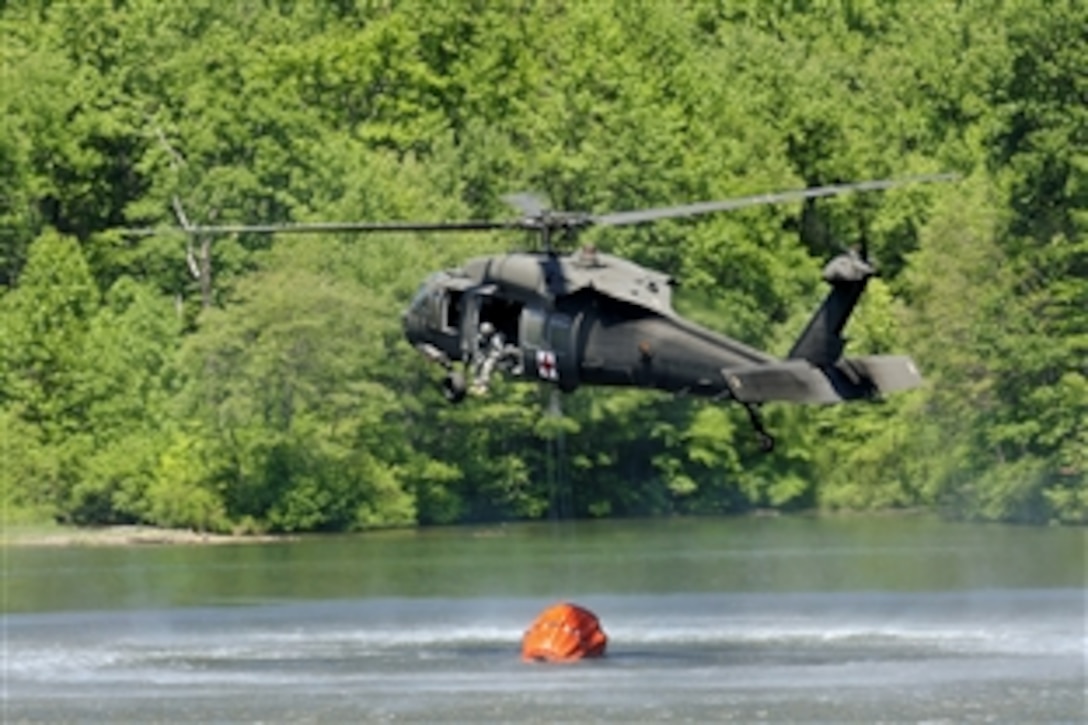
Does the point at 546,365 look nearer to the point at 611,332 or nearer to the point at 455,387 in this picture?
the point at 611,332

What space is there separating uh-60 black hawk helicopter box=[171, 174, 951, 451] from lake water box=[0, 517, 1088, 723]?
7.92 metres

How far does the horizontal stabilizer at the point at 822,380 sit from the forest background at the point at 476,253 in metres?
38.7

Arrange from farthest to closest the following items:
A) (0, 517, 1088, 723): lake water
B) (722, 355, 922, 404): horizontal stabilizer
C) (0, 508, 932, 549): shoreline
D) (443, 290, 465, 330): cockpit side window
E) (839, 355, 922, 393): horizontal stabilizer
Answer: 1. (0, 508, 932, 549): shoreline
2. (0, 517, 1088, 723): lake water
3. (443, 290, 465, 330): cockpit side window
4. (722, 355, 922, 404): horizontal stabilizer
5. (839, 355, 922, 393): horizontal stabilizer

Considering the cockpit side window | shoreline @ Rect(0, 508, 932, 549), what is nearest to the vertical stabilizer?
the cockpit side window

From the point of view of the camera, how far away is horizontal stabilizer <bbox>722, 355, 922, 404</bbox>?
46.8m

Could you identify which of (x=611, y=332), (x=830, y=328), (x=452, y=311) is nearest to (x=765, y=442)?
(x=830, y=328)

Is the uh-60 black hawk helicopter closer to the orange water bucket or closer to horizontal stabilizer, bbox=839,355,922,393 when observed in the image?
horizontal stabilizer, bbox=839,355,922,393

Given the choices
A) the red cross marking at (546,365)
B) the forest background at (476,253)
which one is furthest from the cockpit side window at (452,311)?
the forest background at (476,253)

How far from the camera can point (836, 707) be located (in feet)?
189

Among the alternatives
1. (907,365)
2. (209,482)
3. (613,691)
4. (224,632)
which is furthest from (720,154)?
(907,365)

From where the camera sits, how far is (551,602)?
75438 mm

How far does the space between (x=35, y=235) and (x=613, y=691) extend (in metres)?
55.4

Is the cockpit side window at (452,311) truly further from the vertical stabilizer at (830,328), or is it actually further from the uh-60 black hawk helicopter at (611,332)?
the vertical stabilizer at (830,328)

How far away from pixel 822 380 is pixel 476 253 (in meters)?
51.7
